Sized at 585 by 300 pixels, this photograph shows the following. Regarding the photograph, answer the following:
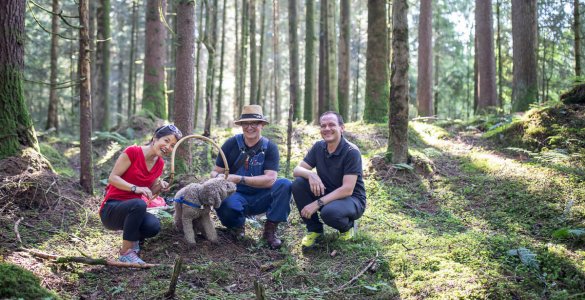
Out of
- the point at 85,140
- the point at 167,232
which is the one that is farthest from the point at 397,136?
the point at 85,140

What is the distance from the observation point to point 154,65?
44.0ft

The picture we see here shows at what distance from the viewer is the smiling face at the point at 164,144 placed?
4719 mm

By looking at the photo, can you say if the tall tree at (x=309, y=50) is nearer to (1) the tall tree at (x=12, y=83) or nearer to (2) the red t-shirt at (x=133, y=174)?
(1) the tall tree at (x=12, y=83)

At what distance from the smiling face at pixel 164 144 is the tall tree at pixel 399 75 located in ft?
14.6

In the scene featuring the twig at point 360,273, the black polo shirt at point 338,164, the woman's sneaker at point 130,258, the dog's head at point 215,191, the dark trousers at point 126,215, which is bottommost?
the twig at point 360,273

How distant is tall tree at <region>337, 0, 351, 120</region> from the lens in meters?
15.1

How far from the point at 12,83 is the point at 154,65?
301 inches

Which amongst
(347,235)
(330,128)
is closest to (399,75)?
(330,128)

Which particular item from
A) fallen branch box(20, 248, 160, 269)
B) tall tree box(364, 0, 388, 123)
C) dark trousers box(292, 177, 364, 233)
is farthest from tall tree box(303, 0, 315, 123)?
fallen branch box(20, 248, 160, 269)

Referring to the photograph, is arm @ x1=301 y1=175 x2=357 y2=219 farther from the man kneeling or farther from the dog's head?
the dog's head

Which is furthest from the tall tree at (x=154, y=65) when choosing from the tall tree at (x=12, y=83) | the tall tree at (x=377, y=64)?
the tall tree at (x=12, y=83)

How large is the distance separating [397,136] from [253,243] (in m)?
3.68

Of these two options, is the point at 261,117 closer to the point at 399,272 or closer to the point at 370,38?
the point at 399,272

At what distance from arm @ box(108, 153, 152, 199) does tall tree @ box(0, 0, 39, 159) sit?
2.28 meters
